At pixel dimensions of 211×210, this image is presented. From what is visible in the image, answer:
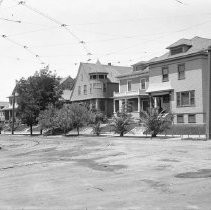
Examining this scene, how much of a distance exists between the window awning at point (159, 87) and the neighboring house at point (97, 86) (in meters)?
15.6

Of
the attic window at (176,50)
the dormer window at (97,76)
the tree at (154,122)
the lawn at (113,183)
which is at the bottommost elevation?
the lawn at (113,183)

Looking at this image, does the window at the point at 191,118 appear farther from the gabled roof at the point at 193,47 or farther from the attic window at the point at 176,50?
the attic window at the point at 176,50

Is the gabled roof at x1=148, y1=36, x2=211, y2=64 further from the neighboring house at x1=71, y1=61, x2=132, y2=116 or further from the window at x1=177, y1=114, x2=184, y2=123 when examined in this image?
the neighboring house at x1=71, y1=61, x2=132, y2=116

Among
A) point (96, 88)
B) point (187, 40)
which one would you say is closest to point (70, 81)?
point (96, 88)

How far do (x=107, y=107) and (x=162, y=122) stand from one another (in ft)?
105

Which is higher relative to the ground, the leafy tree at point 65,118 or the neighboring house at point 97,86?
the neighboring house at point 97,86

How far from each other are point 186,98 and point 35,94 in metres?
22.4

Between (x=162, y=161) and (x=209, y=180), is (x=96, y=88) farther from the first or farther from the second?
(x=209, y=180)

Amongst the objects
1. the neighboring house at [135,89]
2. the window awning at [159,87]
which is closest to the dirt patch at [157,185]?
the window awning at [159,87]

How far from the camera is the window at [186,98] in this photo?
4578 cm

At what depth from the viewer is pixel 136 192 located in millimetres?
10227

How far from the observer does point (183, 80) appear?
46.6 meters

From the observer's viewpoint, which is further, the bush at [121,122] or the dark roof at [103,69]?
the dark roof at [103,69]

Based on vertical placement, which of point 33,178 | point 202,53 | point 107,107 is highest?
point 202,53
